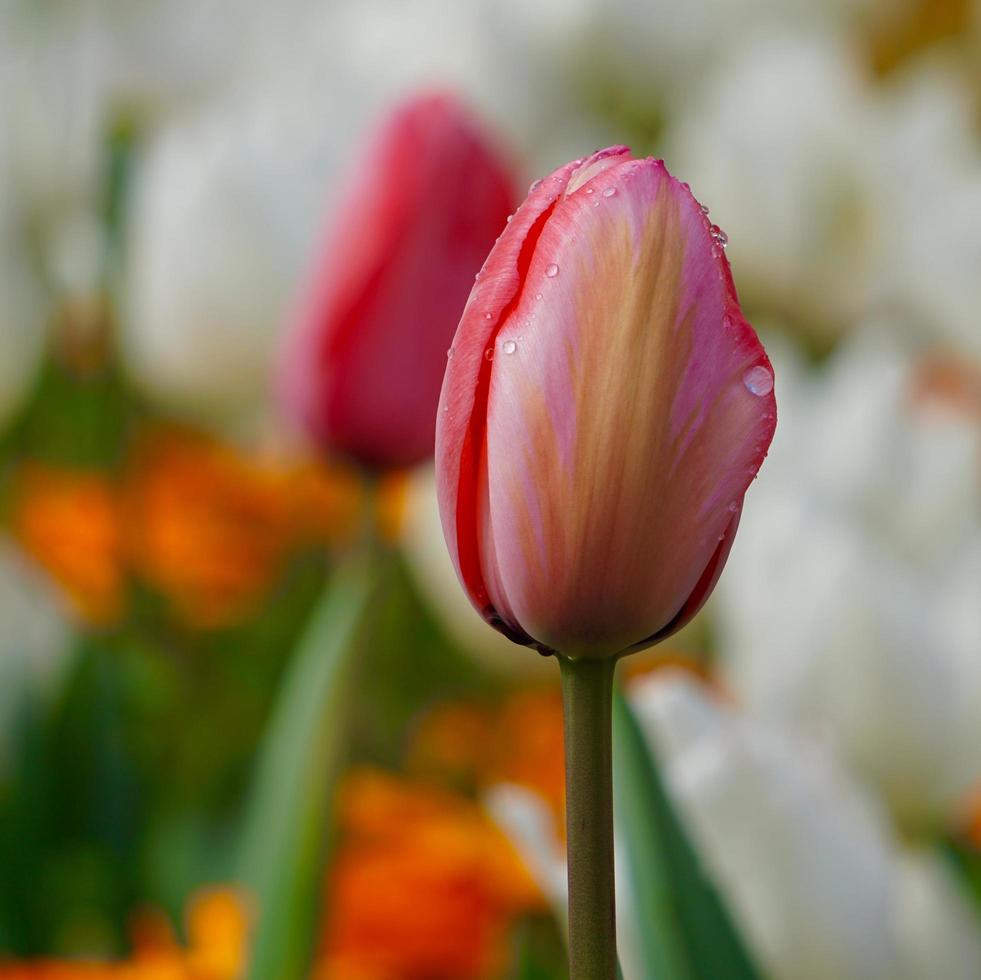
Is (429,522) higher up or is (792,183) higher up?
(792,183)

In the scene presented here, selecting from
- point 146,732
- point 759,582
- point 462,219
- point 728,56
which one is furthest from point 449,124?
point 728,56

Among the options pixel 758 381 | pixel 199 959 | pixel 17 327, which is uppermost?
pixel 17 327

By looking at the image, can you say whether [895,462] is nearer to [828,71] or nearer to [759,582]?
[759,582]

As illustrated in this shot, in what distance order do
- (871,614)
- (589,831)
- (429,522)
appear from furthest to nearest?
1. (429,522)
2. (871,614)
3. (589,831)

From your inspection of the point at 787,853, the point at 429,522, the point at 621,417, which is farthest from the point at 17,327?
the point at 621,417

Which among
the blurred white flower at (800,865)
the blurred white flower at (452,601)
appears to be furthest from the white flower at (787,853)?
the blurred white flower at (452,601)

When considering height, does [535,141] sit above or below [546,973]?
above

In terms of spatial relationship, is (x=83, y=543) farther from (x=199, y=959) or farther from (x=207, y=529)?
(x=199, y=959)

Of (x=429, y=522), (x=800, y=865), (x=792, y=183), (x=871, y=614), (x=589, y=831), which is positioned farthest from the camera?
(x=792, y=183)
